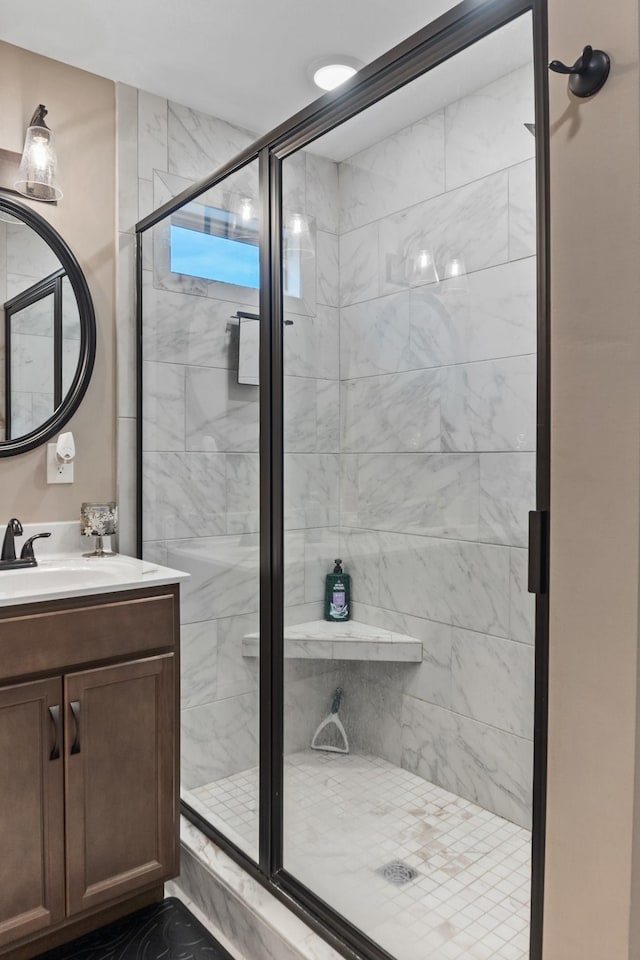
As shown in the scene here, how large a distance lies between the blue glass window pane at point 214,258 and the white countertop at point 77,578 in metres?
0.87

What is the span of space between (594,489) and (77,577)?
1544 mm

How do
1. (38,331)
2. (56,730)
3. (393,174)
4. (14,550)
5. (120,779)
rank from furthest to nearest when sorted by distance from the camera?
(38,331) < (14,550) < (393,174) < (120,779) < (56,730)

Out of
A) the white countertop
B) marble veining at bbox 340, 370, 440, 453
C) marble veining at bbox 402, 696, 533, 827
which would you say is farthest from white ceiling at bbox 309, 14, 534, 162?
marble veining at bbox 402, 696, 533, 827

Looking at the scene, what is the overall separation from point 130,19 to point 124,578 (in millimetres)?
1623

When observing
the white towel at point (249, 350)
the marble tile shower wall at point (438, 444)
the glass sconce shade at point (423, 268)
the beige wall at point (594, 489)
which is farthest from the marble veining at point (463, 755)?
the glass sconce shade at point (423, 268)

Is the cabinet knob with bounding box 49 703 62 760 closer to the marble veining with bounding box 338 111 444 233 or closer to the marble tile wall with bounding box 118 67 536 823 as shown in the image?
the marble tile wall with bounding box 118 67 536 823

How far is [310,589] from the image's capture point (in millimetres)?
1825

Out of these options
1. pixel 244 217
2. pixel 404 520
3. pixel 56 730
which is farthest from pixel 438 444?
pixel 56 730

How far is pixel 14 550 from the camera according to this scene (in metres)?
2.01

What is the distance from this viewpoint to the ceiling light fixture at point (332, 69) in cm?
211

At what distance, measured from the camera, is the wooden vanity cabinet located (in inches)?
60.2

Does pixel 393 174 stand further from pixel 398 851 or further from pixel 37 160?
pixel 398 851

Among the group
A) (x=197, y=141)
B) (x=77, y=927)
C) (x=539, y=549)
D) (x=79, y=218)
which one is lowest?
(x=77, y=927)

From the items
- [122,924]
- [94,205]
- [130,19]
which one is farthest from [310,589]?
[130,19]
